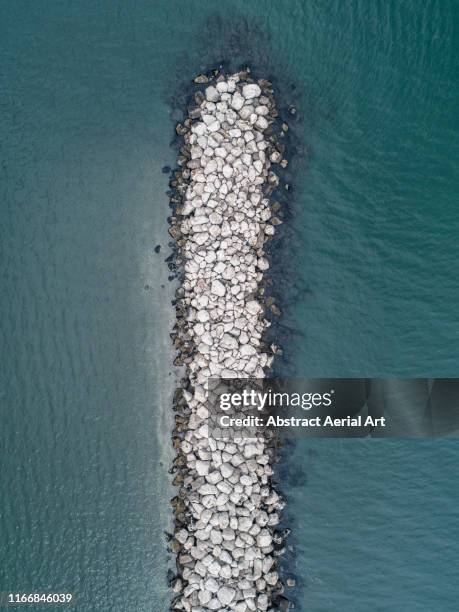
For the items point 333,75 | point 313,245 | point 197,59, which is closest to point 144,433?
point 313,245

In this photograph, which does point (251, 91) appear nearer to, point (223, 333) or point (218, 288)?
point (218, 288)

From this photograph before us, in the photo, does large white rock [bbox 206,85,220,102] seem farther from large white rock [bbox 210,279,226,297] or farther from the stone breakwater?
large white rock [bbox 210,279,226,297]

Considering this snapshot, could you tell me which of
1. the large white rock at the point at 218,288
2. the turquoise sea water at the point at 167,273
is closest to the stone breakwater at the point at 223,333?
the large white rock at the point at 218,288

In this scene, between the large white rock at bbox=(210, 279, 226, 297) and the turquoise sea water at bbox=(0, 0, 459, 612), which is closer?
the large white rock at bbox=(210, 279, 226, 297)

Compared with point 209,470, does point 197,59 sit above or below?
above

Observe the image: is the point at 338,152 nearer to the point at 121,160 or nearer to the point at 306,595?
the point at 121,160

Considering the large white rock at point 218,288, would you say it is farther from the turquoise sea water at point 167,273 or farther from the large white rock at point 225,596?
the large white rock at point 225,596

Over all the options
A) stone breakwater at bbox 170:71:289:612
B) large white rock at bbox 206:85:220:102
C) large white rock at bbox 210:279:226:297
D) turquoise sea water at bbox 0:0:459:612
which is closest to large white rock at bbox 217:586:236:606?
stone breakwater at bbox 170:71:289:612
